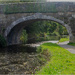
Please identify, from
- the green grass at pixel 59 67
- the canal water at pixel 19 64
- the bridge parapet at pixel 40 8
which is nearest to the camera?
the green grass at pixel 59 67

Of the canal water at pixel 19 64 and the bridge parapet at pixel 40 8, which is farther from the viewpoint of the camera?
the bridge parapet at pixel 40 8

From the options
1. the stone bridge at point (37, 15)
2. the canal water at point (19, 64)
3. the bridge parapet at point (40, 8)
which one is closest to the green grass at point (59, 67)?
the canal water at point (19, 64)

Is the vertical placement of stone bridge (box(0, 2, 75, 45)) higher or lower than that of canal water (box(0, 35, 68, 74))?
higher

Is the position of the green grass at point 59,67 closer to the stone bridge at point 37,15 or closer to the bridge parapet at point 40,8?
the stone bridge at point 37,15

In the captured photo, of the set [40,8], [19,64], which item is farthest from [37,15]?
[19,64]

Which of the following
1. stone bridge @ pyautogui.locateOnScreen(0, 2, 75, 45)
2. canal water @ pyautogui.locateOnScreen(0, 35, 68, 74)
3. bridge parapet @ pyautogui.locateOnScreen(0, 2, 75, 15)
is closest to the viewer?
canal water @ pyautogui.locateOnScreen(0, 35, 68, 74)

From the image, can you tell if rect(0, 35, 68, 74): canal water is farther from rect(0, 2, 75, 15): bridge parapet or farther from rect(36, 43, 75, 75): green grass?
rect(0, 2, 75, 15): bridge parapet

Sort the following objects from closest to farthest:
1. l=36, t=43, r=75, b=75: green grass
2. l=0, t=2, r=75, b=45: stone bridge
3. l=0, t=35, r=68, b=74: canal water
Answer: l=36, t=43, r=75, b=75: green grass
l=0, t=35, r=68, b=74: canal water
l=0, t=2, r=75, b=45: stone bridge

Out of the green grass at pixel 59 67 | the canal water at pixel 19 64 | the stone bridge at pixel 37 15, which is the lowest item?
the canal water at pixel 19 64

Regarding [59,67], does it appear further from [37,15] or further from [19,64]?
[37,15]

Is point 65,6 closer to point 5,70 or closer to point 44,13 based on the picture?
point 44,13

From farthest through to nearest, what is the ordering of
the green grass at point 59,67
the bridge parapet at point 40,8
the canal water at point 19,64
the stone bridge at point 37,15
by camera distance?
the bridge parapet at point 40,8
the stone bridge at point 37,15
the canal water at point 19,64
the green grass at point 59,67

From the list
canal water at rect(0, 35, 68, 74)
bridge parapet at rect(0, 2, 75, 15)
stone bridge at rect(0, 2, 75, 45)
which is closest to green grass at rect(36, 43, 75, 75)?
canal water at rect(0, 35, 68, 74)

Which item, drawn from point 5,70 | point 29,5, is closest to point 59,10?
point 29,5
